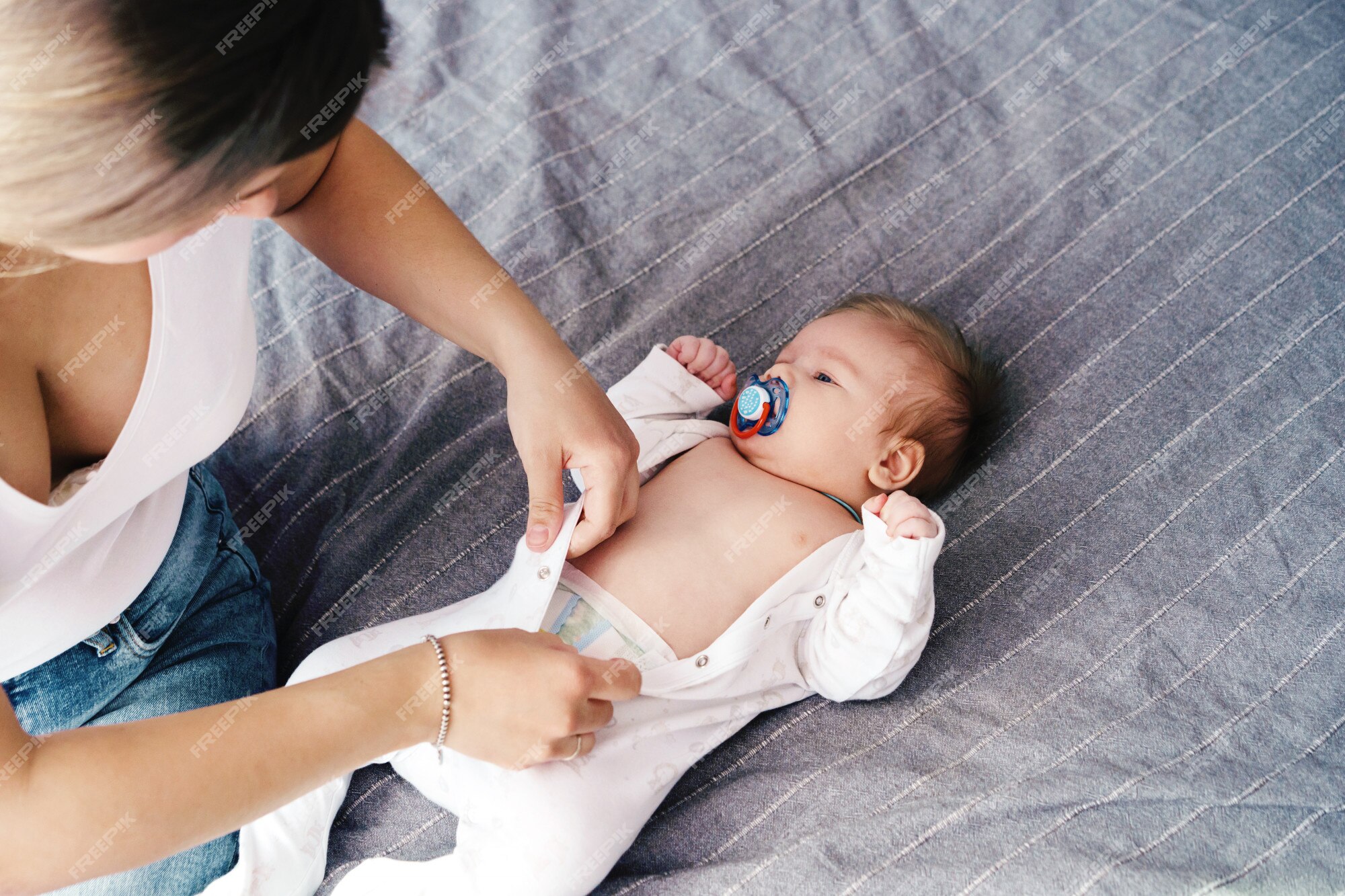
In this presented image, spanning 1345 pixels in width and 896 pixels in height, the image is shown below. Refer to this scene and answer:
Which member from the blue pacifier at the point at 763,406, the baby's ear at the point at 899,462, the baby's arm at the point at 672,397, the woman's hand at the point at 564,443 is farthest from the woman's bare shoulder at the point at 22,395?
the baby's ear at the point at 899,462

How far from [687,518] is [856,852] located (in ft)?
1.55

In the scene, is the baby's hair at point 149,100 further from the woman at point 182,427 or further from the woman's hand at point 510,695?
the woman's hand at point 510,695

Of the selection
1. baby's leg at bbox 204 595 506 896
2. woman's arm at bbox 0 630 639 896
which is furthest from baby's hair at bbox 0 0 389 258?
baby's leg at bbox 204 595 506 896

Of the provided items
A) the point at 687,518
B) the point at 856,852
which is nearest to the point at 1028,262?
the point at 687,518

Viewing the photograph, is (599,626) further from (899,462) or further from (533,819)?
(899,462)

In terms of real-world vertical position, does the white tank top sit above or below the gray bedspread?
above

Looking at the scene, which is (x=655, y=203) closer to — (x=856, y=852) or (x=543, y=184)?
(x=543, y=184)

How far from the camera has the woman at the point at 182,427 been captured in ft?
1.96

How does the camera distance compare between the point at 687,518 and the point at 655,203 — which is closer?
the point at 687,518

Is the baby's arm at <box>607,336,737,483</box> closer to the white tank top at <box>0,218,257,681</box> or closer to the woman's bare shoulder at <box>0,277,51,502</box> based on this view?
the white tank top at <box>0,218,257,681</box>

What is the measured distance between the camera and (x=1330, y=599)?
121 centimetres

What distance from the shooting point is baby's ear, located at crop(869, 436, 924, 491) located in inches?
53.9

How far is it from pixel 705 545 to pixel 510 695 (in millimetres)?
446

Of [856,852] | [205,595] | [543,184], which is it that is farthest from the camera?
[543,184]
